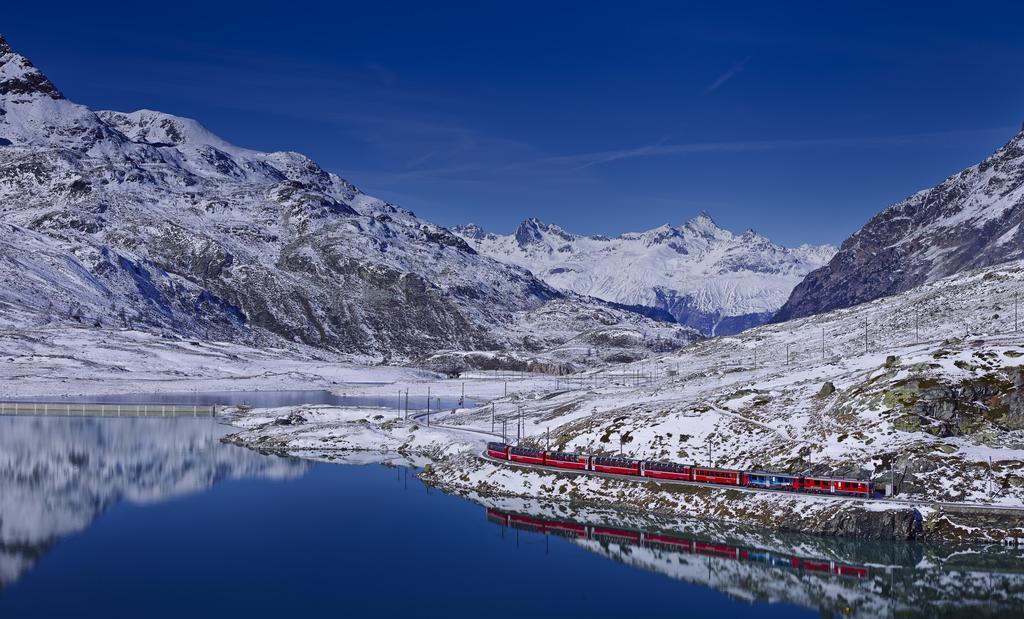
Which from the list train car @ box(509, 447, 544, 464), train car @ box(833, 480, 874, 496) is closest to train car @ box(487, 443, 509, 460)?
train car @ box(509, 447, 544, 464)

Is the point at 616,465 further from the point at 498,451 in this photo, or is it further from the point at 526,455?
the point at 498,451

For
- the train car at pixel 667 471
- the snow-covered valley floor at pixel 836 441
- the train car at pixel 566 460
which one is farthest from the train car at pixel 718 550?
the train car at pixel 566 460

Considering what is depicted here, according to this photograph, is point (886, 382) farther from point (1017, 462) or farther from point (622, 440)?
point (622, 440)

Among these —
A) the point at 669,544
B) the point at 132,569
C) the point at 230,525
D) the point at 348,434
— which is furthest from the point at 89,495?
the point at 669,544

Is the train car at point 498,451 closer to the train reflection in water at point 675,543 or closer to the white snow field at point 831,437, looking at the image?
the white snow field at point 831,437

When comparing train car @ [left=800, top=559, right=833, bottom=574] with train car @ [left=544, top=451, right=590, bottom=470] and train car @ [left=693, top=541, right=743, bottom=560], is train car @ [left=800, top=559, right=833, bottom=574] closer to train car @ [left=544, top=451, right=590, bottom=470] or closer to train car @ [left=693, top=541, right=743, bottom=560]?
train car @ [left=693, top=541, right=743, bottom=560]
